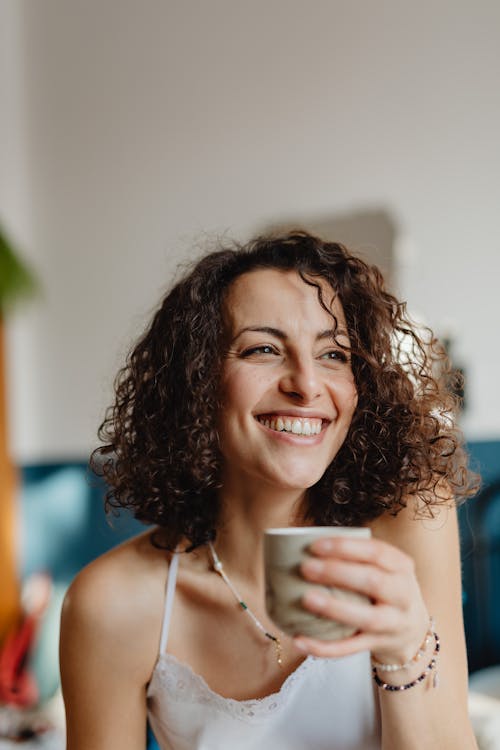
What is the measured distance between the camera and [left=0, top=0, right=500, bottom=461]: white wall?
9.36ft

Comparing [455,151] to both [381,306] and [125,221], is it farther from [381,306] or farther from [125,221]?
[381,306]

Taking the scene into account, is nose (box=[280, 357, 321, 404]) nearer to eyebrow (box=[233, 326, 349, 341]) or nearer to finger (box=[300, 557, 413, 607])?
eyebrow (box=[233, 326, 349, 341])

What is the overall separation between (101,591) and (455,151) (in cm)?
224

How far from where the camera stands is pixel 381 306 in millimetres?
1252

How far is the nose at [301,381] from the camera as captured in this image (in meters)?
1.10

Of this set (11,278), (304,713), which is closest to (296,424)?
(304,713)

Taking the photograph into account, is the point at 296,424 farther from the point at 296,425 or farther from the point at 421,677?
the point at 421,677

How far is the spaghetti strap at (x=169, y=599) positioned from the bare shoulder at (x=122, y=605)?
1 centimetres

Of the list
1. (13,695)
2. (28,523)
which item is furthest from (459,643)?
(28,523)

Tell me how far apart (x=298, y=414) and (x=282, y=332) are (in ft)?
0.44

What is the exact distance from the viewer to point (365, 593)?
733 millimetres

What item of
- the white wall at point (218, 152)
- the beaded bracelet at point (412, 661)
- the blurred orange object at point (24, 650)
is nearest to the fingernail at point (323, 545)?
the beaded bracelet at point (412, 661)

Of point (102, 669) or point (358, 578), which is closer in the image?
point (358, 578)

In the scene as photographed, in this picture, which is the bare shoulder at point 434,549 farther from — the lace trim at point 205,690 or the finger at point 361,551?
the finger at point 361,551
